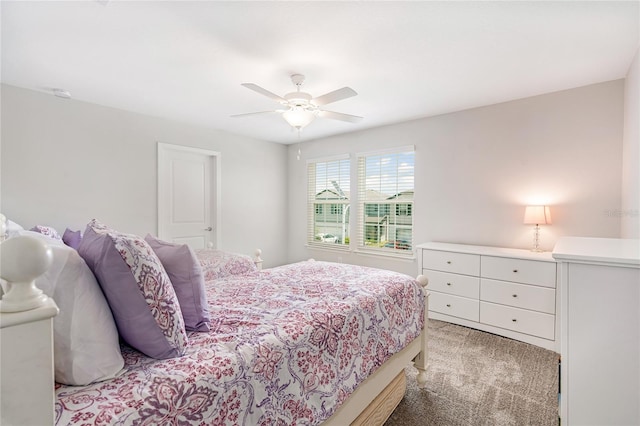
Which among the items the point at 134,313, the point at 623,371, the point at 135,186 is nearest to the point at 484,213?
the point at 623,371

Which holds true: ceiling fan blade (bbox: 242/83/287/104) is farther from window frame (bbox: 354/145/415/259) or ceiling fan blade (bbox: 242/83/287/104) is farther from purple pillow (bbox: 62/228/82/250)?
window frame (bbox: 354/145/415/259)

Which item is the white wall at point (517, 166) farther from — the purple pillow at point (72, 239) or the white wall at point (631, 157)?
the purple pillow at point (72, 239)

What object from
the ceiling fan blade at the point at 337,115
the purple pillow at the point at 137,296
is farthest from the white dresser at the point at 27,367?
the ceiling fan blade at the point at 337,115

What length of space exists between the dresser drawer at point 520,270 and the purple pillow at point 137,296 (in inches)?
118

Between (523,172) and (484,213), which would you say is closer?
(523,172)

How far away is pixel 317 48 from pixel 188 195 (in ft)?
9.72

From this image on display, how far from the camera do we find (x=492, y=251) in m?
3.13

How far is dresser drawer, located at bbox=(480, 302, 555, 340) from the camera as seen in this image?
274 centimetres

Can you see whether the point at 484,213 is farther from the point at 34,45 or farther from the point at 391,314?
the point at 34,45

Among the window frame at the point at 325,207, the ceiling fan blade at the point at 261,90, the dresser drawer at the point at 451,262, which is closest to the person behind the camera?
the ceiling fan blade at the point at 261,90

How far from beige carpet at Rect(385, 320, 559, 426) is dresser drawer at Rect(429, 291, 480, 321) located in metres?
0.28

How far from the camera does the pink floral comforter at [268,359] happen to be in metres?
0.83

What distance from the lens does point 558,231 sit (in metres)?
3.06

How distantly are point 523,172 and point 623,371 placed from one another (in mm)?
2882
